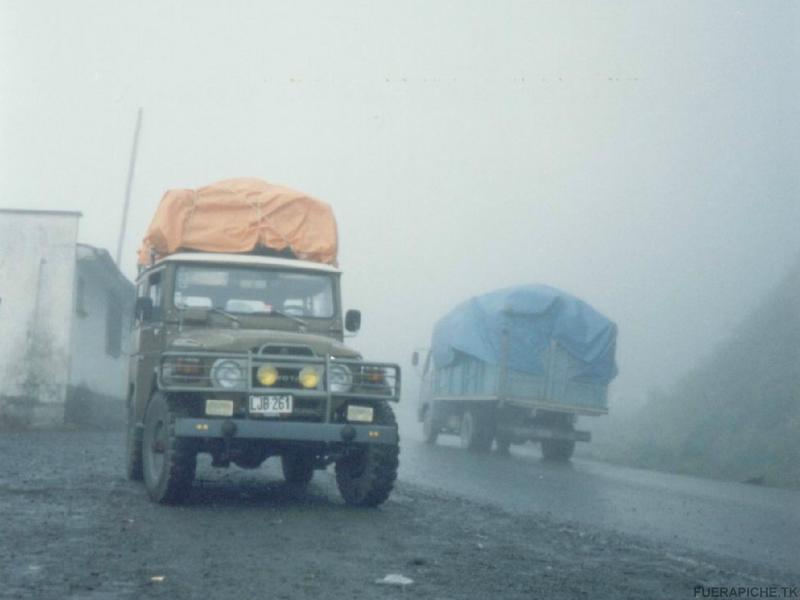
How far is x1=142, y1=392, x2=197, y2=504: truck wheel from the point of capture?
33.2 feet

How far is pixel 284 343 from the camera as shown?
34.9 ft

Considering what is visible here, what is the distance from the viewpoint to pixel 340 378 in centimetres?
1065

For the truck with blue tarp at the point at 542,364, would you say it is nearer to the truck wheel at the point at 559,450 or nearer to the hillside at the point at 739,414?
the truck wheel at the point at 559,450

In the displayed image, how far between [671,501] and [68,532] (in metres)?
9.19

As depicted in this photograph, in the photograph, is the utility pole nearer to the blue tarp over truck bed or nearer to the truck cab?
the blue tarp over truck bed

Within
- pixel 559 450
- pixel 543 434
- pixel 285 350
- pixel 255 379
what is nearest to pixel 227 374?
pixel 255 379

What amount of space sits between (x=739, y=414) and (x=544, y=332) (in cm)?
813

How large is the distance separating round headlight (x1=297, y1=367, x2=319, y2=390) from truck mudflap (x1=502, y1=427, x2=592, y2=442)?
14397mm

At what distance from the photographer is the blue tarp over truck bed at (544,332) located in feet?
81.0

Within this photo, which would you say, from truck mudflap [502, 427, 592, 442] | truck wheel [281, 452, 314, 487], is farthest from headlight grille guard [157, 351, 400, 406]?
truck mudflap [502, 427, 592, 442]

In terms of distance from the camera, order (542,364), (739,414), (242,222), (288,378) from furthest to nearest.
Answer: (739,414) → (542,364) → (242,222) → (288,378)

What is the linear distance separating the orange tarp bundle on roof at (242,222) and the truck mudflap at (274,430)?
2843 mm

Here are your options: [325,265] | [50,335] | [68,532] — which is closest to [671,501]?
[325,265]

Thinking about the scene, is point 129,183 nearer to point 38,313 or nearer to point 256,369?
point 38,313
